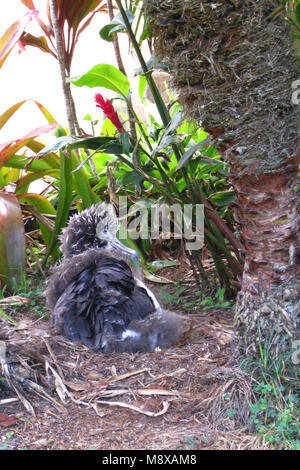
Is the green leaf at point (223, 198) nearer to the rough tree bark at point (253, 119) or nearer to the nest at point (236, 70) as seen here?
the rough tree bark at point (253, 119)

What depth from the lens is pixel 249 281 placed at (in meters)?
2.62

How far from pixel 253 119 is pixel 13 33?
2723 mm

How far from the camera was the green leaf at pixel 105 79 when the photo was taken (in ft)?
10.9

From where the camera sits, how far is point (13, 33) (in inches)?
173

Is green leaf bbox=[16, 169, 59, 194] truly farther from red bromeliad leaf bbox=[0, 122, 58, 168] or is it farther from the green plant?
the green plant

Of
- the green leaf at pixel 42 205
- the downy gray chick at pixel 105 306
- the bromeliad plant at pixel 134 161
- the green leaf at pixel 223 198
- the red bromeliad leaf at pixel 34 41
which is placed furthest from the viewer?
the red bromeliad leaf at pixel 34 41

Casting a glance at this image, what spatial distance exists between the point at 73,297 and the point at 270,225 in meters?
1.45

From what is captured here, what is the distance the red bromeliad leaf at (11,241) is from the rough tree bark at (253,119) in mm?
2043

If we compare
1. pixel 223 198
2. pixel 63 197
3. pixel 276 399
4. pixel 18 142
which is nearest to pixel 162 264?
pixel 223 198

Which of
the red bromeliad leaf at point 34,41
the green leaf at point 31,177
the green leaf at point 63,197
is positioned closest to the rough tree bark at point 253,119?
the green leaf at point 63,197

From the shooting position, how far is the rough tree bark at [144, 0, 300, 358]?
2256mm

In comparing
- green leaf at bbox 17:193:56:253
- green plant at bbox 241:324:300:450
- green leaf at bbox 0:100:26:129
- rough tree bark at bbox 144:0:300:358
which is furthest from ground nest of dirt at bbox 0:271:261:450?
Answer: green leaf at bbox 0:100:26:129

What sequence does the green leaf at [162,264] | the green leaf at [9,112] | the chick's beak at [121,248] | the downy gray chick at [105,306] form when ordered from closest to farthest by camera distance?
the downy gray chick at [105,306]
the chick's beak at [121,248]
the green leaf at [162,264]
the green leaf at [9,112]
